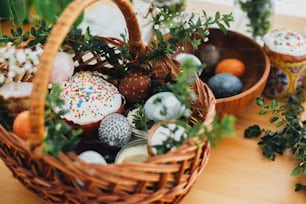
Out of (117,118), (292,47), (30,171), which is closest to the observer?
(30,171)

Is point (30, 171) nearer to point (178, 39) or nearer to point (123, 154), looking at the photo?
point (123, 154)

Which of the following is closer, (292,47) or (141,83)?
(141,83)

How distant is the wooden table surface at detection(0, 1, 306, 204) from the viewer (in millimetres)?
807

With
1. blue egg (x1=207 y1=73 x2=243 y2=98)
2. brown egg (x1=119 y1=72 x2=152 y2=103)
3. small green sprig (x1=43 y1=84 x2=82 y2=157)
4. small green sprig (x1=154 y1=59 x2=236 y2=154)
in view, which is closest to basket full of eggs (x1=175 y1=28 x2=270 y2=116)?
blue egg (x1=207 y1=73 x2=243 y2=98)

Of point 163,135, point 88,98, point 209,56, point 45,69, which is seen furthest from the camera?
point 209,56

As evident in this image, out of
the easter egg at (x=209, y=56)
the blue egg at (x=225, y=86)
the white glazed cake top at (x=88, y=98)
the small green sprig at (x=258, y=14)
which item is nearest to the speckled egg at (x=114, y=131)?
the white glazed cake top at (x=88, y=98)

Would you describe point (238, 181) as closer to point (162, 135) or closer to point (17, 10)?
point (162, 135)

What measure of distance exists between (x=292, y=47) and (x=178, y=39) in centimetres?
33

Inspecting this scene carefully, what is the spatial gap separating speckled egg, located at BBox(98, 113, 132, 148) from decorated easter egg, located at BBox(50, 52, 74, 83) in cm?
14

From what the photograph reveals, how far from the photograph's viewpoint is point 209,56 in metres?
1.06

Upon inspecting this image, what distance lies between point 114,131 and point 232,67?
1.30 ft

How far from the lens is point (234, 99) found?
0.88 meters

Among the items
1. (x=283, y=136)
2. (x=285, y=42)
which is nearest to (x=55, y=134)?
(x=283, y=136)

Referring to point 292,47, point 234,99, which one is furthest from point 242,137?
point 292,47
